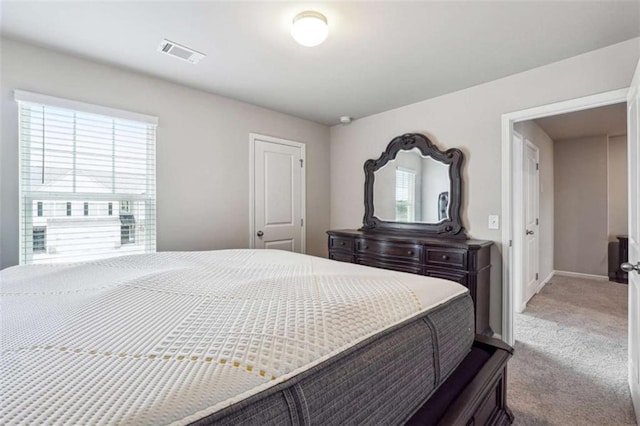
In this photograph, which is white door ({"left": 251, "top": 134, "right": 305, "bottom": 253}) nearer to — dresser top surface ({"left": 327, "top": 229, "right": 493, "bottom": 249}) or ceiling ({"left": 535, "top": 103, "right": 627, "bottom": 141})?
dresser top surface ({"left": 327, "top": 229, "right": 493, "bottom": 249})

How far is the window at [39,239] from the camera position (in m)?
2.21

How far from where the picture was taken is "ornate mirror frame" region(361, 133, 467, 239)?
303cm

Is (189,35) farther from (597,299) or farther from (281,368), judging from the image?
(597,299)

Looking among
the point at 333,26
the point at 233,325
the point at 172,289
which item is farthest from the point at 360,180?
the point at 233,325

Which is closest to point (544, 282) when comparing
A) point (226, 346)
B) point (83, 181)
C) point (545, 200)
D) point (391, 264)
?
point (545, 200)

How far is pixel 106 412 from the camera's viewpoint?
1.64ft

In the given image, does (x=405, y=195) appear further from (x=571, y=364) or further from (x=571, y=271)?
(x=571, y=271)

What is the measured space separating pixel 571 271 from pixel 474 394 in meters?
5.49

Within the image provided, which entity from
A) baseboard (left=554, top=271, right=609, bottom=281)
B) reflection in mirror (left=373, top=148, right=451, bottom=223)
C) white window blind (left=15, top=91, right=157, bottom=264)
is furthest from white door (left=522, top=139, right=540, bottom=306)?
white window blind (left=15, top=91, right=157, bottom=264)

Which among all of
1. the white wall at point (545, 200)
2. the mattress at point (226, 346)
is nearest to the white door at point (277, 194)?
the mattress at point (226, 346)

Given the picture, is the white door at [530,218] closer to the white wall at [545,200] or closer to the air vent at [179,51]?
the white wall at [545,200]

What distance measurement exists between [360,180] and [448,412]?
319 cm

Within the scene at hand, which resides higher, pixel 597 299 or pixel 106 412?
pixel 106 412

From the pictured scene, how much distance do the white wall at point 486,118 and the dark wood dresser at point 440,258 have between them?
0.72 ft
